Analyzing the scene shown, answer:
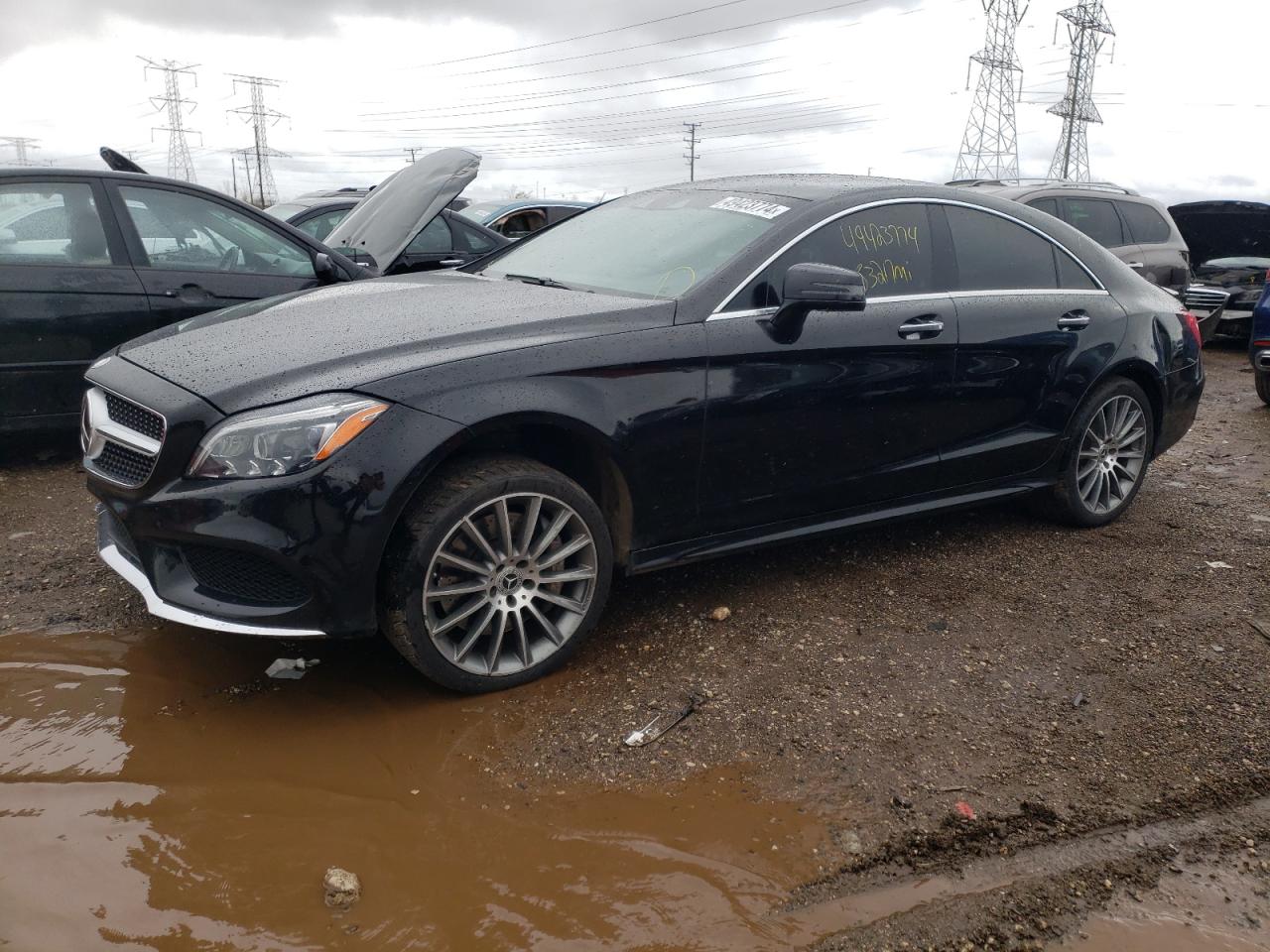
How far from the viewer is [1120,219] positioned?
926 centimetres

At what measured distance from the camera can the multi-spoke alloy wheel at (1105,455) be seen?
15.6 ft

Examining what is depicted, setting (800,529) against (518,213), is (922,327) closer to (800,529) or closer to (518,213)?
(800,529)

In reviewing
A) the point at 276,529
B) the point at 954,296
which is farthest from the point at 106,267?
the point at 954,296

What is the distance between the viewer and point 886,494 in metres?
4.09

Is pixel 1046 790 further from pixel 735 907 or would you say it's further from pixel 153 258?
pixel 153 258

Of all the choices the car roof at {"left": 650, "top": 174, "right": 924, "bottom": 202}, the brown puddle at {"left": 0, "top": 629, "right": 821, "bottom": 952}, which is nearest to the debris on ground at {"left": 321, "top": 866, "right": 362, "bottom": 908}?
the brown puddle at {"left": 0, "top": 629, "right": 821, "bottom": 952}

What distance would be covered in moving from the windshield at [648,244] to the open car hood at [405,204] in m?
2.17

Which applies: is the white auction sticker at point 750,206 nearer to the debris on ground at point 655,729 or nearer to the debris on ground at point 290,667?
Answer: the debris on ground at point 655,729

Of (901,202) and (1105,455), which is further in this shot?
(1105,455)

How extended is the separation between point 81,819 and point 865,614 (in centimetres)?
264

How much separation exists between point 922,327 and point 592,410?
1544 millimetres

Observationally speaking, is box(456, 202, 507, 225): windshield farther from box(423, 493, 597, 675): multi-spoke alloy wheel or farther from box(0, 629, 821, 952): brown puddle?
box(0, 629, 821, 952): brown puddle

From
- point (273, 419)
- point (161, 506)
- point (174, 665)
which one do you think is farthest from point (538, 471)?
point (174, 665)

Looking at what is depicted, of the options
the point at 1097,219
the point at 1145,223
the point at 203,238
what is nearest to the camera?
the point at 203,238
